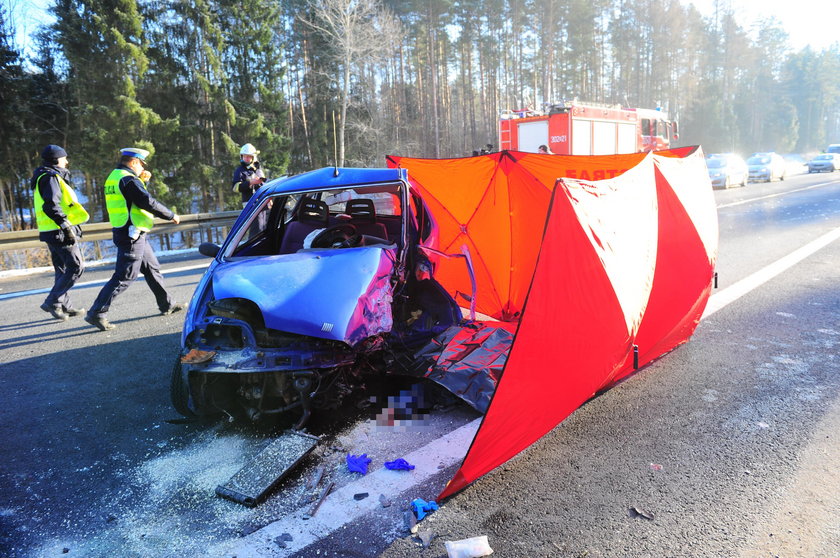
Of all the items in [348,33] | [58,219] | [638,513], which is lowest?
[638,513]

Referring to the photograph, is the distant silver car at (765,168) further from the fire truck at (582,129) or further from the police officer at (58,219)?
the police officer at (58,219)

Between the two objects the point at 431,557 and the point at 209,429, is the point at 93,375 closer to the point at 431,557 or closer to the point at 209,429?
the point at 209,429

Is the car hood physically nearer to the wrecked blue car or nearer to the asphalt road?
the wrecked blue car

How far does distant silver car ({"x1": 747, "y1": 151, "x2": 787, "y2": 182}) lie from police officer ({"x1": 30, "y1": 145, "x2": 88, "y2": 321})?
30.8 metres

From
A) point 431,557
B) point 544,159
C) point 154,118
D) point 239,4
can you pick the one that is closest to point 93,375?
point 431,557

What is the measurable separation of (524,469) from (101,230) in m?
10.9

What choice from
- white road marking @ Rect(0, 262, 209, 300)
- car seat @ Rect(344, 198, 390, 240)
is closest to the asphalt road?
car seat @ Rect(344, 198, 390, 240)

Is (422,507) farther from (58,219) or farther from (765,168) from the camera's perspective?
(765,168)

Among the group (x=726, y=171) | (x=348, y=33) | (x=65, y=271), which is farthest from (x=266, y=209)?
(x=348, y=33)

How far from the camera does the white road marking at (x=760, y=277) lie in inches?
240

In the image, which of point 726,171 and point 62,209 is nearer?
point 62,209

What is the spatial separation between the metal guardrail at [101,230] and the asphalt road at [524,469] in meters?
6.19

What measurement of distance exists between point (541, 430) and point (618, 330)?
36.7 inches

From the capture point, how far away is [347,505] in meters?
2.66
